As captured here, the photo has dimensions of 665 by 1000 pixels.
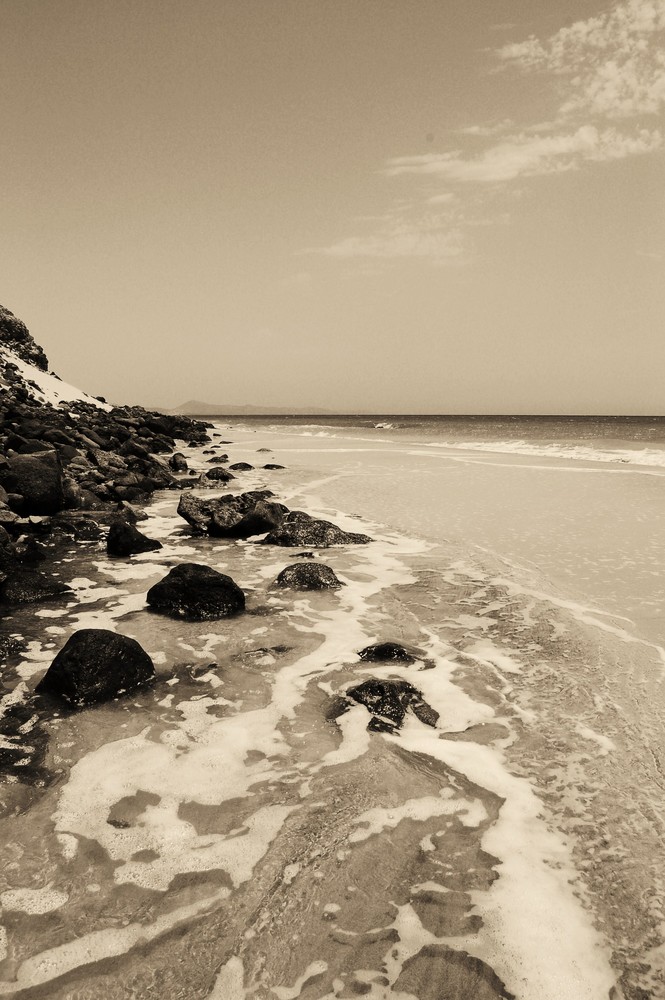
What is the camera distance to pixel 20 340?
32.2 meters

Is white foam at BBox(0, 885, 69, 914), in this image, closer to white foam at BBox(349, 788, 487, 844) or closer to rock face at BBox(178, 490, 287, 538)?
white foam at BBox(349, 788, 487, 844)

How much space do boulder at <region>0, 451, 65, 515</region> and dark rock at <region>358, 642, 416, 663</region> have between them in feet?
21.5

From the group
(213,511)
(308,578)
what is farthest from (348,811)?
(213,511)

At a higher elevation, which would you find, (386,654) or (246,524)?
(246,524)

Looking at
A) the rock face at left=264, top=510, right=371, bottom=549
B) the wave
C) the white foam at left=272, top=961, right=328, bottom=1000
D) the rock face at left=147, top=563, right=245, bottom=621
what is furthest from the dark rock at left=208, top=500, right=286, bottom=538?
the wave

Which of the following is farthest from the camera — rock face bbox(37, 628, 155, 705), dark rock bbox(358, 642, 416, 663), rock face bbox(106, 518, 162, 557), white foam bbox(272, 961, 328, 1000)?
rock face bbox(106, 518, 162, 557)

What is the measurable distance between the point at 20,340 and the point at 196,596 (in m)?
33.6

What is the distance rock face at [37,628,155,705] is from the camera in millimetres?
3676

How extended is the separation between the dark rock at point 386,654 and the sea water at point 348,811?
0.32 ft

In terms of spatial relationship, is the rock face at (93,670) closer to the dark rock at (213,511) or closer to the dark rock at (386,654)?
the dark rock at (386,654)

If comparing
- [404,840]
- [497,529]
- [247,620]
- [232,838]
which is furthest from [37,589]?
[497,529]

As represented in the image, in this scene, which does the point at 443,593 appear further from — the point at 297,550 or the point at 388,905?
the point at 388,905

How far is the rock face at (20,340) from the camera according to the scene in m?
31.2

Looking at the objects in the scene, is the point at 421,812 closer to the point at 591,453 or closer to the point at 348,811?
the point at 348,811
